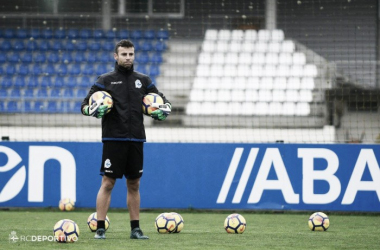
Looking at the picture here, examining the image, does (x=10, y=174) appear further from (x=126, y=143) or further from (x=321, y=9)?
(x=321, y=9)

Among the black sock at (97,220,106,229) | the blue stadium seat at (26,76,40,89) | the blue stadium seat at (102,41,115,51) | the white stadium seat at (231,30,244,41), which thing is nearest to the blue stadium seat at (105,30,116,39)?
the blue stadium seat at (102,41,115,51)

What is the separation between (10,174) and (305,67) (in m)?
6.91

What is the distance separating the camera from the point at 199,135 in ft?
46.4

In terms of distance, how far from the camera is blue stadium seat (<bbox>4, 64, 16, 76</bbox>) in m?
14.8

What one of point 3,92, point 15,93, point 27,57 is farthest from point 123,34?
point 3,92

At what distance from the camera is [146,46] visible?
15.9 meters

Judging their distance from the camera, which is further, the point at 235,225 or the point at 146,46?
the point at 146,46

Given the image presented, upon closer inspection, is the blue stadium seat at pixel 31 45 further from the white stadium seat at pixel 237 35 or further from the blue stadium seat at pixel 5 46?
the white stadium seat at pixel 237 35

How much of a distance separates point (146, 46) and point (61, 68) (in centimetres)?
201

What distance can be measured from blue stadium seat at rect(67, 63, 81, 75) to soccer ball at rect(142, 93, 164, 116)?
7.91 meters

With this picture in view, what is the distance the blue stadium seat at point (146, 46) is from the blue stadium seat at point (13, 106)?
2929mm

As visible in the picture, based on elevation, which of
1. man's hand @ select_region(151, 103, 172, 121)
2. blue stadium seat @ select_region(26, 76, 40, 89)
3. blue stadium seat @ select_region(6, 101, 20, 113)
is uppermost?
man's hand @ select_region(151, 103, 172, 121)

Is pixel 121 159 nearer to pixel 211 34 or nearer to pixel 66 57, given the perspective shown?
pixel 66 57

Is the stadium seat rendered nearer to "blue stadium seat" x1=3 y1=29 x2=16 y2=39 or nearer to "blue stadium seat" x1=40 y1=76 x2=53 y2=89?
"blue stadium seat" x1=40 y1=76 x2=53 y2=89
